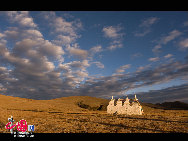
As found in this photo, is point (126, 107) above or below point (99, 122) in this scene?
above

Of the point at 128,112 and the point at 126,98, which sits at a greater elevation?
the point at 126,98

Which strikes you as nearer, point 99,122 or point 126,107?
point 99,122

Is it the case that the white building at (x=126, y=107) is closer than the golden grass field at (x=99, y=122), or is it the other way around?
the golden grass field at (x=99, y=122)

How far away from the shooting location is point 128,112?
24.9m

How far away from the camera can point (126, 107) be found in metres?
25.3

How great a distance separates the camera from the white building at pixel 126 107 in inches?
960

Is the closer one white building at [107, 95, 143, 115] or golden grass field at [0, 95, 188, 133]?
golden grass field at [0, 95, 188, 133]

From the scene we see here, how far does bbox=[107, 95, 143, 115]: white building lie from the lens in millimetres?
24377
